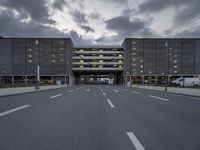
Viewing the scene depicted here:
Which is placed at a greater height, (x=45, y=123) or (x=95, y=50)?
(x=95, y=50)

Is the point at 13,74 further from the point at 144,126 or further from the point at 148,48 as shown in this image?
the point at 144,126

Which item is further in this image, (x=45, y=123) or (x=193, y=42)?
(x=193, y=42)

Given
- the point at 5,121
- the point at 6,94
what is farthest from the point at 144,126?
the point at 6,94

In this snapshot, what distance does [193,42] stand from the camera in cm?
7419

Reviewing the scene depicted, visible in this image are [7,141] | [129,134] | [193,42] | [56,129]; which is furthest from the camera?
[193,42]

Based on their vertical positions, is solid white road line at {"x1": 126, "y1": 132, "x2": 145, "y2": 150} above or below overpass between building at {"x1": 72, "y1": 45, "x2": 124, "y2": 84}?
below

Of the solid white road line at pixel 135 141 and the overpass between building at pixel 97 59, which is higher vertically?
the overpass between building at pixel 97 59

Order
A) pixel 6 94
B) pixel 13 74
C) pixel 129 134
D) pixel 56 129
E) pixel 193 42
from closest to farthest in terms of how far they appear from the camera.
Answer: pixel 129 134
pixel 56 129
pixel 6 94
pixel 13 74
pixel 193 42

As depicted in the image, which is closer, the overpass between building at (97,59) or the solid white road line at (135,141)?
the solid white road line at (135,141)

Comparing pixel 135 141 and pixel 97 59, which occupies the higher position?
pixel 97 59

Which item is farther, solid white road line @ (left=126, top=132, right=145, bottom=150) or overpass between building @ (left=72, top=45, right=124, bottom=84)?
overpass between building @ (left=72, top=45, right=124, bottom=84)

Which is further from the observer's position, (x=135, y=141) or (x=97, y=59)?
(x=97, y=59)

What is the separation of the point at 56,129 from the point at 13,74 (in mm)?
76998

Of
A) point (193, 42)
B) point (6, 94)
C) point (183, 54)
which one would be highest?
point (193, 42)
